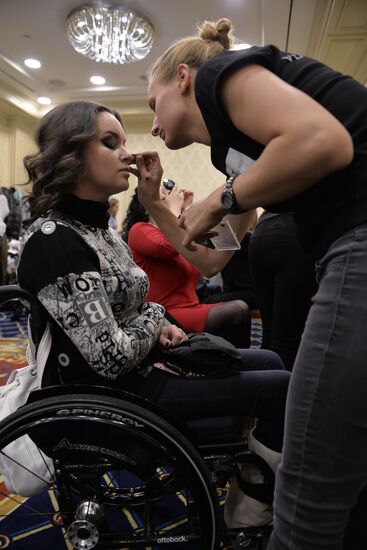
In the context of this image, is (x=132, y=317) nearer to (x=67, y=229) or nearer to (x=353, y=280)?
(x=67, y=229)

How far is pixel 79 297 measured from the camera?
2.76 ft

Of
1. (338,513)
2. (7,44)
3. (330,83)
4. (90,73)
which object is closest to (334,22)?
(90,73)

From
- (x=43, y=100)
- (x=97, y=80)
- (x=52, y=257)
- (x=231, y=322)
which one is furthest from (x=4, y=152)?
(x=52, y=257)

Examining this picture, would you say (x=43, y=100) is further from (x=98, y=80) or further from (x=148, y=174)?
(x=148, y=174)

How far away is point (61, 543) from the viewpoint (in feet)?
3.76

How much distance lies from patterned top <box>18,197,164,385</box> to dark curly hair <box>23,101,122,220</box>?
0.05m

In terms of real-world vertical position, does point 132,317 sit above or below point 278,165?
below

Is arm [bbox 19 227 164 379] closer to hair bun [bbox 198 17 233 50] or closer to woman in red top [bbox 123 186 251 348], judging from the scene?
hair bun [bbox 198 17 233 50]

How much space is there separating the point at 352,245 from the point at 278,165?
0.51 ft

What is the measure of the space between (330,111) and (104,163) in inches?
24.9

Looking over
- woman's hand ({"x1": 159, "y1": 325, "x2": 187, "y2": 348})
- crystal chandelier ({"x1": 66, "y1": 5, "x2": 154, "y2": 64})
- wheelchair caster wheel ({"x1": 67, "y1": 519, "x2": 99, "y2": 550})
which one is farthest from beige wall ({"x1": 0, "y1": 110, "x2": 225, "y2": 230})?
wheelchair caster wheel ({"x1": 67, "y1": 519, "x2": 99, "y2": 550})

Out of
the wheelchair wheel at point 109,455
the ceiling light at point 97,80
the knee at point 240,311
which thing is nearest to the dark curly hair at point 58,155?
the wheelchair wheel at point 109,455

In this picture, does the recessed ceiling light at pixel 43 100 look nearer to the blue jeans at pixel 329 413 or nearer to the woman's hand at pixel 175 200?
the woman's hand at pixel 175 200

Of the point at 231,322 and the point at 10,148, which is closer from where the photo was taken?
the point at 231,322
